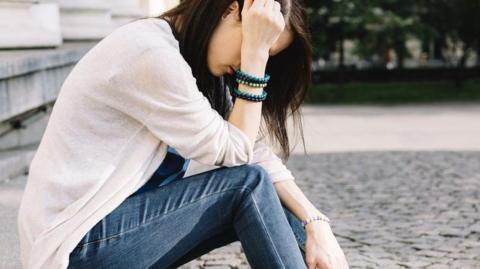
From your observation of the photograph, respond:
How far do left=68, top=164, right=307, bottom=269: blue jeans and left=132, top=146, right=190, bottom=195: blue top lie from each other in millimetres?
133

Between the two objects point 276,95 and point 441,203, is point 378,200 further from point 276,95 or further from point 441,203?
point 276,95

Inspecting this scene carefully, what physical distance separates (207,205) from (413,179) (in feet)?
15.8

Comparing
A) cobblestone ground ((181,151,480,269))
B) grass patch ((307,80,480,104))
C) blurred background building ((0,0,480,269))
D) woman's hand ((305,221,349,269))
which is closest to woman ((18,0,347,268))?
woman's hand ((305,221,349,269))

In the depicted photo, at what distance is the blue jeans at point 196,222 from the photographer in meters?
2.24

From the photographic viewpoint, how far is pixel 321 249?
260 cm

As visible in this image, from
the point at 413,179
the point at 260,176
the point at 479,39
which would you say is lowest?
the point at 479,39

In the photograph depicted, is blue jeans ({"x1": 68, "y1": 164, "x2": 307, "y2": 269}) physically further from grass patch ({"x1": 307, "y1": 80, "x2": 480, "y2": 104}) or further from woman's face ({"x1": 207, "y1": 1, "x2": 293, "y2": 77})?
grass patch ({"x1": 307, "y1": 80, "x2": 480, "y2": 104})

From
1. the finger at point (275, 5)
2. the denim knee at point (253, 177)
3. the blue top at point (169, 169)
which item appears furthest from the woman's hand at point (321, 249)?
the finger at point (275, 5)

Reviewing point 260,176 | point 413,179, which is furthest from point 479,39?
point 260,176

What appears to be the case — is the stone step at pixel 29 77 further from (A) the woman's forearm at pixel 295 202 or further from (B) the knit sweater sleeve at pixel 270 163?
(A) the woman's forearm at pixel 295 202

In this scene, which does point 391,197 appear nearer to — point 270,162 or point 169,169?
point 270,162

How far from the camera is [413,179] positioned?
6840 millimetres

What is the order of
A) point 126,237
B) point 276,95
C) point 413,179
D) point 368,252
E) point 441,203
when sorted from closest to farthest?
point 126,237
point 276,95
point 368,252
point 441,203
point 413,179

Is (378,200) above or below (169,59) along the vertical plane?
below
